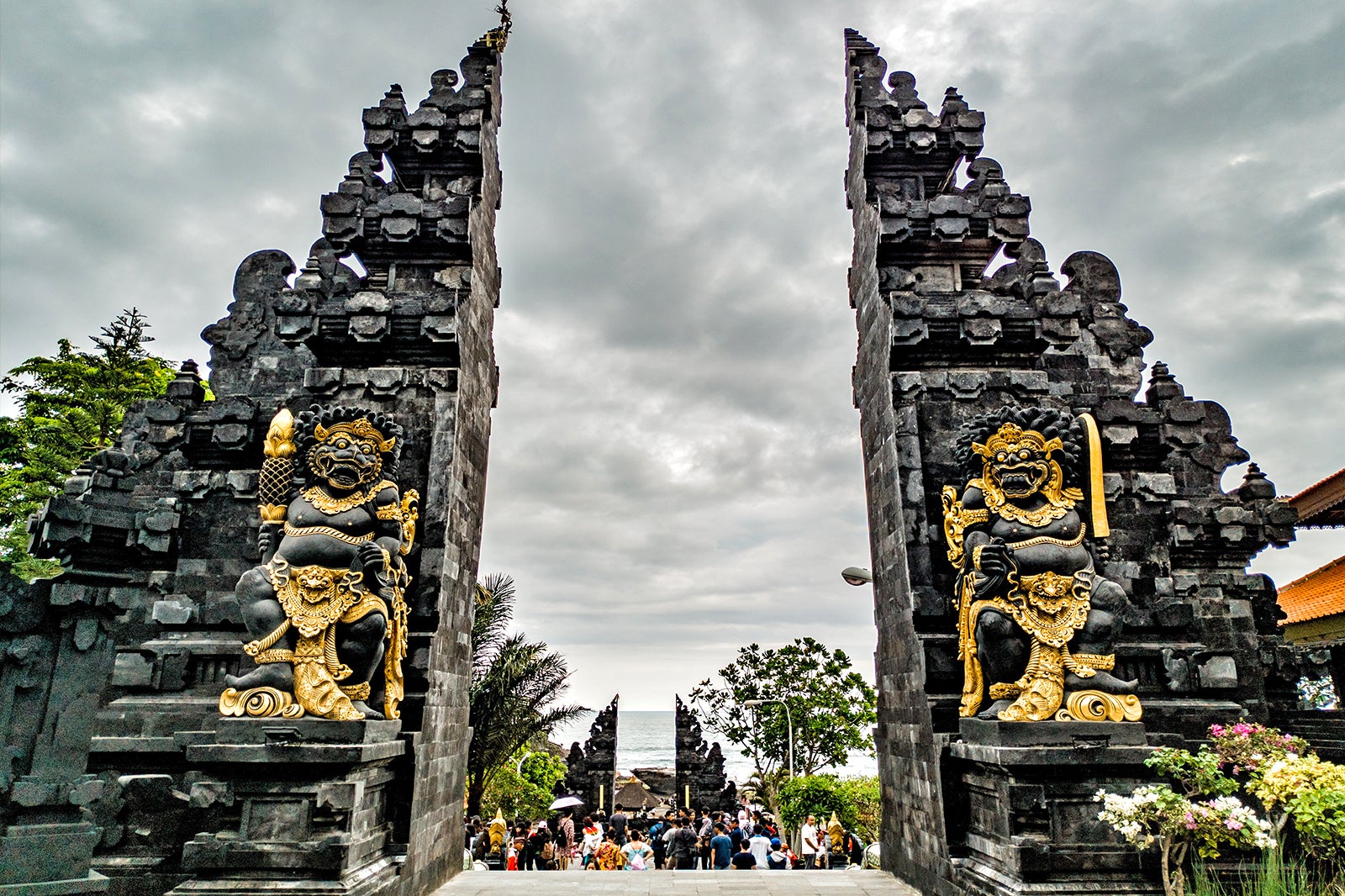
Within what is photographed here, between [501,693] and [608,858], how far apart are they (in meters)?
7.31

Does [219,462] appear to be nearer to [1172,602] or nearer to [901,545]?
[901,545]

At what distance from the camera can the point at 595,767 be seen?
19.7 m

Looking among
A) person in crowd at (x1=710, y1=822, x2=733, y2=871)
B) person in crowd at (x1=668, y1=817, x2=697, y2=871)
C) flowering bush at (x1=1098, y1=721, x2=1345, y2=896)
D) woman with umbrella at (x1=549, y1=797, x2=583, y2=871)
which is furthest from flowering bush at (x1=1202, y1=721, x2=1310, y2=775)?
woman with umbrella at (x1=549, y1=797, x2=583, y2=871)

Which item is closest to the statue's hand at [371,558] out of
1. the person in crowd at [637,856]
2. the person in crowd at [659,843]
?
the person in crowd at [637,856]

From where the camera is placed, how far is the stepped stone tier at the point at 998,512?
259 inches

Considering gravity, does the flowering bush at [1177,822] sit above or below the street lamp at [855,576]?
below

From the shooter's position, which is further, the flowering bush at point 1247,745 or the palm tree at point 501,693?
the palm tree at point 501,693

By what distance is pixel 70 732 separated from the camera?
22.5 feet

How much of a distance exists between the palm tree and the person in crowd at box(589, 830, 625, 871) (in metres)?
6.40

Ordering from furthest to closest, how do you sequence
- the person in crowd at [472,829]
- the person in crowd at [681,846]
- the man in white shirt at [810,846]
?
the person in crowd at [472,829] < the man in white shirt at [810,846] < the person in crowd at [681,846]

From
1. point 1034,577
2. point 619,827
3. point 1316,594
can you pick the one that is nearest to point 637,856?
A: point 619,827

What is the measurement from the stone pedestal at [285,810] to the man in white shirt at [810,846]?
9515 mm

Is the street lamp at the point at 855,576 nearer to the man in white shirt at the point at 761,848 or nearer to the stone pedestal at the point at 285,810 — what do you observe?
the man in white shirt at the point at 761,848

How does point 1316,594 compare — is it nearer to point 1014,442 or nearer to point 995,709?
point 1014,442
